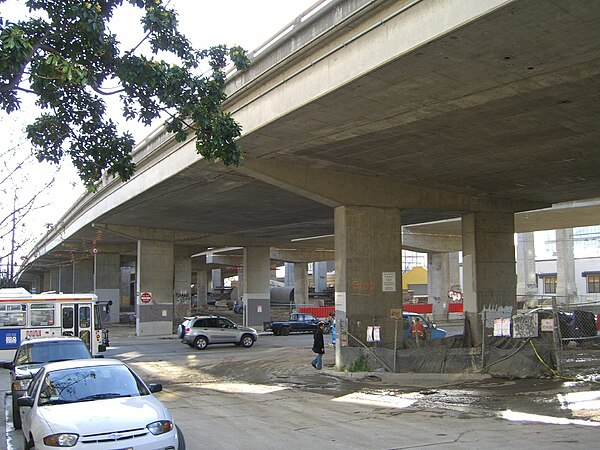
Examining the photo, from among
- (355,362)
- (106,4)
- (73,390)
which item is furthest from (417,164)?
(73,390)

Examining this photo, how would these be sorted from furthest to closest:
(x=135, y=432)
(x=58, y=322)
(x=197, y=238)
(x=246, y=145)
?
(x=197, y=238)
(x=58, y=322)
(x=246, y=145)
(x=135, y=432)

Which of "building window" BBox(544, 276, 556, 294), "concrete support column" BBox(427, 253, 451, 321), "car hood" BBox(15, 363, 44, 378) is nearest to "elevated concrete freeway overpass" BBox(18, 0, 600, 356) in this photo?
"car hood" BBox(15, 363, 44, 378)

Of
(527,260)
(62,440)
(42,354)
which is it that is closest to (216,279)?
(527,260)

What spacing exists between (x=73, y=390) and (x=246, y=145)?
10.4m

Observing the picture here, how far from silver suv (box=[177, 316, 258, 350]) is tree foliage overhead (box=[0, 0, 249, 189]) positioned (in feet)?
66.3

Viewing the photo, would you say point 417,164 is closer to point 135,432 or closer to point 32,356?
point 32,356

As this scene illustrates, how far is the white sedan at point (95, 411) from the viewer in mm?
6953

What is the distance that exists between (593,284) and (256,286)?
61.0 m

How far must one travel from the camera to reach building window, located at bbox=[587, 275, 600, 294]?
86.5m

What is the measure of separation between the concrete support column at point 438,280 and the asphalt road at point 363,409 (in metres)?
36.9

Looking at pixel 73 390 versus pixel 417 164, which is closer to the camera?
pixel 73 390

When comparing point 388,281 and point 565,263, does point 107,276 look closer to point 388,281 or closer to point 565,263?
point 388,281

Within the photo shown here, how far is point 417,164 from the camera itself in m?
19.5

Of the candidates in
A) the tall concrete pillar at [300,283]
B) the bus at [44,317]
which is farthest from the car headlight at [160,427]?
the tall concrete pillar at [300,283]
